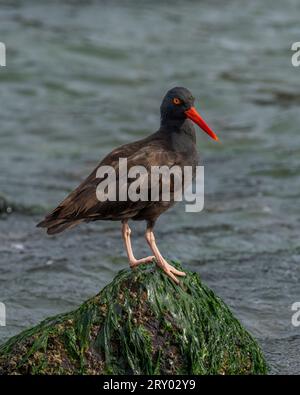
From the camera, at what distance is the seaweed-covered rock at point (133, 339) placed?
521 cm

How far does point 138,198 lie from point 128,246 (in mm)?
368

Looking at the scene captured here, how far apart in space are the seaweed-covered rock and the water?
2.52 ft

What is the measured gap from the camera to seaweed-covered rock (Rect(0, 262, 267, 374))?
5207 mm

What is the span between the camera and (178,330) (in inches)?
213

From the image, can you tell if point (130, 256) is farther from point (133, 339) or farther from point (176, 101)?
point (176, 101)

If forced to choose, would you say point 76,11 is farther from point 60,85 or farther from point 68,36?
point 60,85

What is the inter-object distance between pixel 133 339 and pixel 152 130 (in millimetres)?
6868

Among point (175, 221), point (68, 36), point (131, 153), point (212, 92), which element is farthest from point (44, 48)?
point (131, 153)

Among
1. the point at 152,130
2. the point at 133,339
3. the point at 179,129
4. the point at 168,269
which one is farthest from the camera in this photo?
the point at 152,130

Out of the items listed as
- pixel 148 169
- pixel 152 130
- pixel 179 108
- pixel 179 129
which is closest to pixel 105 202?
pixel 148 169

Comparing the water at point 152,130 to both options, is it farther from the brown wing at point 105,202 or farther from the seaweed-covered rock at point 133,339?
the brown wing at point 105,202

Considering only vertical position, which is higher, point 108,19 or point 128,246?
point 108,19

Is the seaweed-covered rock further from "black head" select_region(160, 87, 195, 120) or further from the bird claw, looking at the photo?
"black head" select_region(160, 87, 195, 120)

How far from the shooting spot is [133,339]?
5.31m
